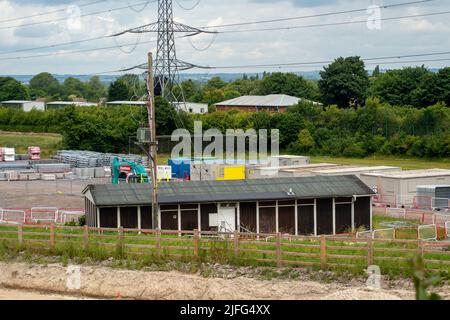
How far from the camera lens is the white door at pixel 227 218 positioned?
115 ft

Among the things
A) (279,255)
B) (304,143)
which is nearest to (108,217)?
(279,255)

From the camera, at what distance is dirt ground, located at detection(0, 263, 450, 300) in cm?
2205

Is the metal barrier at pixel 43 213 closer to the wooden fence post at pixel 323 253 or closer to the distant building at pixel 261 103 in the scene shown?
the wooden fence post at pixel 323 253

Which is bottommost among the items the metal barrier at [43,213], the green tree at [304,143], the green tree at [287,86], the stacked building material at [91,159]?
the metal barrier at [43,213]

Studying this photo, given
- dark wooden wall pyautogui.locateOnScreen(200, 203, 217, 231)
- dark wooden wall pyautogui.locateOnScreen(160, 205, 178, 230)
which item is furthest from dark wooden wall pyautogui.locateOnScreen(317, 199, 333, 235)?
dark wooden wall pyautogui.locateOnScreen(160, 205, 178, 230)

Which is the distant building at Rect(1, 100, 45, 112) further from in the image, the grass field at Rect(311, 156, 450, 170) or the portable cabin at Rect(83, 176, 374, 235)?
the portable cabin at Rect(83, 176, 374, 235)

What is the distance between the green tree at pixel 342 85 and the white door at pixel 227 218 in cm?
7762

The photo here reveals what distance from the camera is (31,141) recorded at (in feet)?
312

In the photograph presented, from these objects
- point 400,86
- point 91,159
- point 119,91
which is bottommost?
point 91,159

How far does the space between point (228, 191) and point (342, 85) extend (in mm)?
77722

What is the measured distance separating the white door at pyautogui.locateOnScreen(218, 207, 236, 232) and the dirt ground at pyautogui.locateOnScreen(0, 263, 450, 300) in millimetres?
9881

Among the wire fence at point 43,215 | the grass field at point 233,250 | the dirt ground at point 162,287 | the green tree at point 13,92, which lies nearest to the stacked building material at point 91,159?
the wire fence at point 43,215

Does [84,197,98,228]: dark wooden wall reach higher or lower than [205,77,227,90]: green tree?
lower

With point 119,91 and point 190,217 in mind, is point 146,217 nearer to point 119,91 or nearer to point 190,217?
point 190,217
